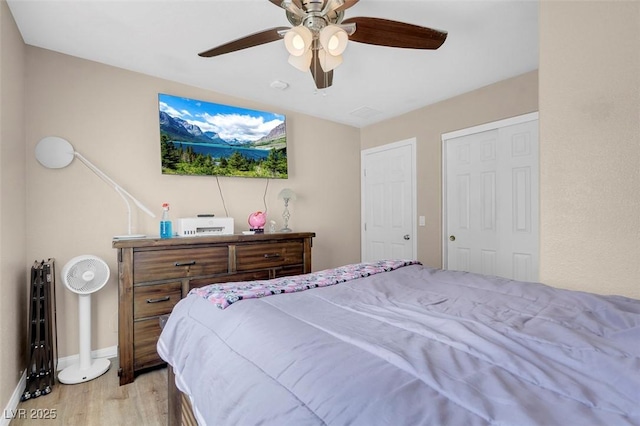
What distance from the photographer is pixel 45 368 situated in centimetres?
216

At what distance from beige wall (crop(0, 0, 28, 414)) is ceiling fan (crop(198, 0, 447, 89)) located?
4.08 ft

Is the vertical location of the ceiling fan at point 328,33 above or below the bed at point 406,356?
above

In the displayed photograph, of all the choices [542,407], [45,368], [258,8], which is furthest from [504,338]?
[45,368]

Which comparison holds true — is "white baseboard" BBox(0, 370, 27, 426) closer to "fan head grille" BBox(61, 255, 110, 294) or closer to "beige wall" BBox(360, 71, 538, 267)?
"fan head grille" BBox(61, 255, 110, 294)

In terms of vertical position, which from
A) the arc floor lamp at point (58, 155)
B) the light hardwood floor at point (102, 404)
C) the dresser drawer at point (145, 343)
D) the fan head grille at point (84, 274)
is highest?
the arc floor lamp at point (58, 155)

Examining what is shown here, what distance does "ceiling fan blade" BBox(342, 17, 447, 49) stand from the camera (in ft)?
5.40

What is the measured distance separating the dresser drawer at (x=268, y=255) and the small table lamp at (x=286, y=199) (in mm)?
395

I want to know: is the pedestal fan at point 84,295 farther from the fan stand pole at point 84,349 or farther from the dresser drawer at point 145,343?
the dresser drawer at point 145,343

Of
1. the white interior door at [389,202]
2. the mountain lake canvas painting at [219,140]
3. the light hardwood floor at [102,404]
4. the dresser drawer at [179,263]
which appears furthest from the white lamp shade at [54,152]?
the white interior door at [389,202]

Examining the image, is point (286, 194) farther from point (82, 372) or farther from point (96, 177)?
point (82, 372)

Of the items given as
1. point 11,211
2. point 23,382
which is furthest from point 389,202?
point 23,382

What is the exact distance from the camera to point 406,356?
0.81 metres

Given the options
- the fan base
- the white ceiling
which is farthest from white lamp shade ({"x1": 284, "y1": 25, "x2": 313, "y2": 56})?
the fan base

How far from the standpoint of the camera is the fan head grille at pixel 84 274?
7.25 feet
